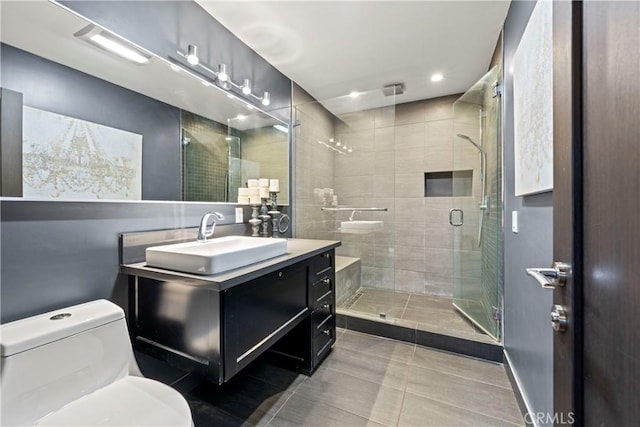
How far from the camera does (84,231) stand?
3.99 feet

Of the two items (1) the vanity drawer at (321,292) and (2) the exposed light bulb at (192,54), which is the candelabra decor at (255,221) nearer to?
(1) the vanity drawer at (321,292)

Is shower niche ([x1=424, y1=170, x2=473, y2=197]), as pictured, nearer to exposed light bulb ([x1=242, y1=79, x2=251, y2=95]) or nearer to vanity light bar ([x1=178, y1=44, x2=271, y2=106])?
vanity light bar ([x1=178, y1=44, x2=271, y2=106])

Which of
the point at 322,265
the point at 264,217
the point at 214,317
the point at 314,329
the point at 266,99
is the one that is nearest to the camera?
the point at 214,317

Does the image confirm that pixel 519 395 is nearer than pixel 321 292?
Yes

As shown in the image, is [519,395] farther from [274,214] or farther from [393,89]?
[393,89]

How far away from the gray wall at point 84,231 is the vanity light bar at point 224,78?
0.26 ft

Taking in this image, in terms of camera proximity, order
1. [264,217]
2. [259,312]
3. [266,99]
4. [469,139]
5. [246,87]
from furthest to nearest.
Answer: [469,139] → [266,99] → [264,217] → [246,87] → [259,312]

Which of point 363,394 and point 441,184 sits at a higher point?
point 441,184

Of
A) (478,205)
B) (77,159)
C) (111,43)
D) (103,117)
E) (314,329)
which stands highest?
(111,43)

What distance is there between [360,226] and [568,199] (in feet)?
7.66

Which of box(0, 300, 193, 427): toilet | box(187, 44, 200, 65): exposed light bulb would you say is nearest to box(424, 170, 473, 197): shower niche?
box(187, 44, 200, 65): exposed light bulb

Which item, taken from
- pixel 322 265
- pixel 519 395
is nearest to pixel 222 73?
pixel 322 265

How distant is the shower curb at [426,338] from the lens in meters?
2.01

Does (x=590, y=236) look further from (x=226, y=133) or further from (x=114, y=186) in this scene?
(x=226, y=133)
